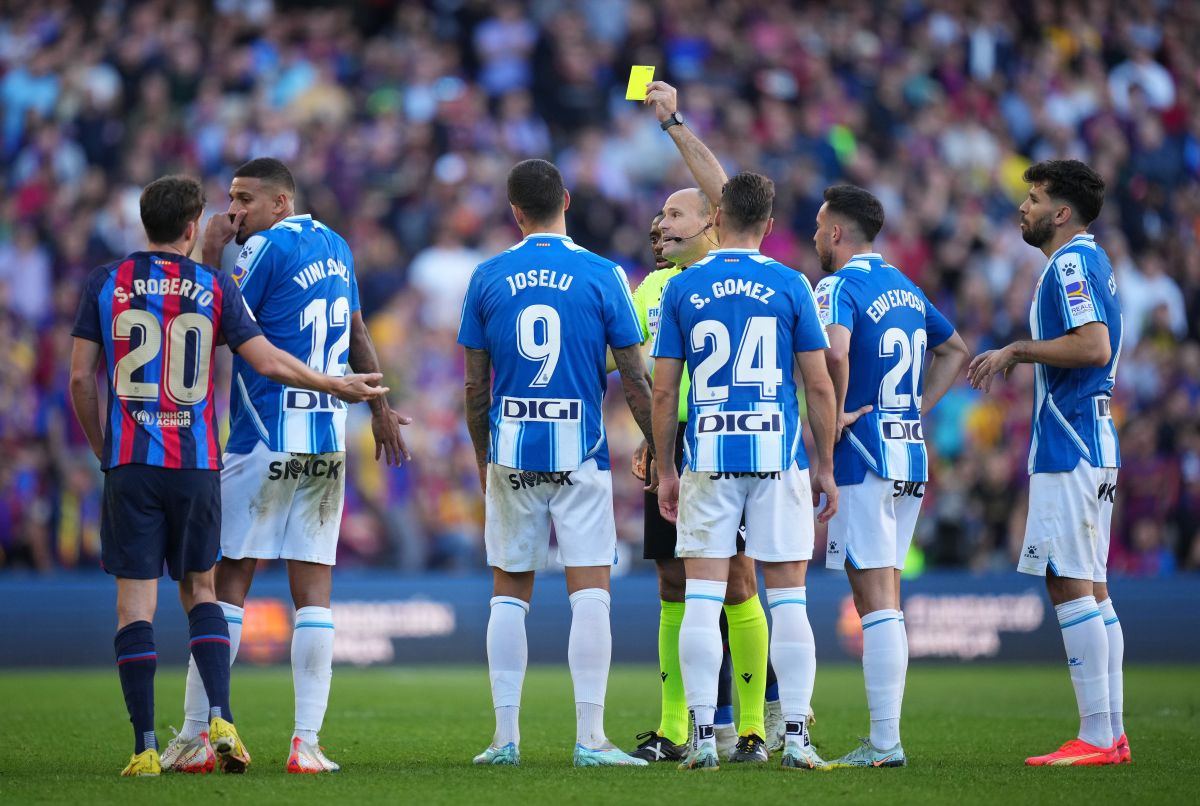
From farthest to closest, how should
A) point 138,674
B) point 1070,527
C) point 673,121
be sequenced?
point 673,121 → point 1070,527 → point 138,674

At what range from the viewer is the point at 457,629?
1595cm

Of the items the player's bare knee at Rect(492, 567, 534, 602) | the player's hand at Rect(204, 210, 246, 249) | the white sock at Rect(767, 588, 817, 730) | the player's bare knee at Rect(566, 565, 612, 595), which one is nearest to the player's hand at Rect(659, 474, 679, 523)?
the player's bare knee at Rect(566, 565, 612, 595)

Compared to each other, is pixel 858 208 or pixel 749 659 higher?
pixel 858 208

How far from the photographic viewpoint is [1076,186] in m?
8.46

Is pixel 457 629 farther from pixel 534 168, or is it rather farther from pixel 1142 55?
pixel 1142 55

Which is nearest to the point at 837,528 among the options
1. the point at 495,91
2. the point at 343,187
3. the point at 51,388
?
the point at 51,388

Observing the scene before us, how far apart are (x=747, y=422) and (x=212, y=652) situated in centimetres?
273

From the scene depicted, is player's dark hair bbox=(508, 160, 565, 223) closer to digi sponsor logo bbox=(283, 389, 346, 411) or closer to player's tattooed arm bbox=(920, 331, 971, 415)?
digi sponsor logo bbox=(283, 389, 346, 411)

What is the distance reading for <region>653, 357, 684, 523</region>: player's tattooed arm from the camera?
24.6 feet

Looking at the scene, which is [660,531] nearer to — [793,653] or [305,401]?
[793,653]

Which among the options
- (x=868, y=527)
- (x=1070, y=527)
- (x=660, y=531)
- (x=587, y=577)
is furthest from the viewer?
(x=660, y=531)

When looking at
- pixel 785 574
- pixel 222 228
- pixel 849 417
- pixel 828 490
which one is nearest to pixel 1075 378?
pixel 849 417

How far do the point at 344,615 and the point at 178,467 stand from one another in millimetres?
8707

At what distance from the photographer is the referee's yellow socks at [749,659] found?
766 centimetres
